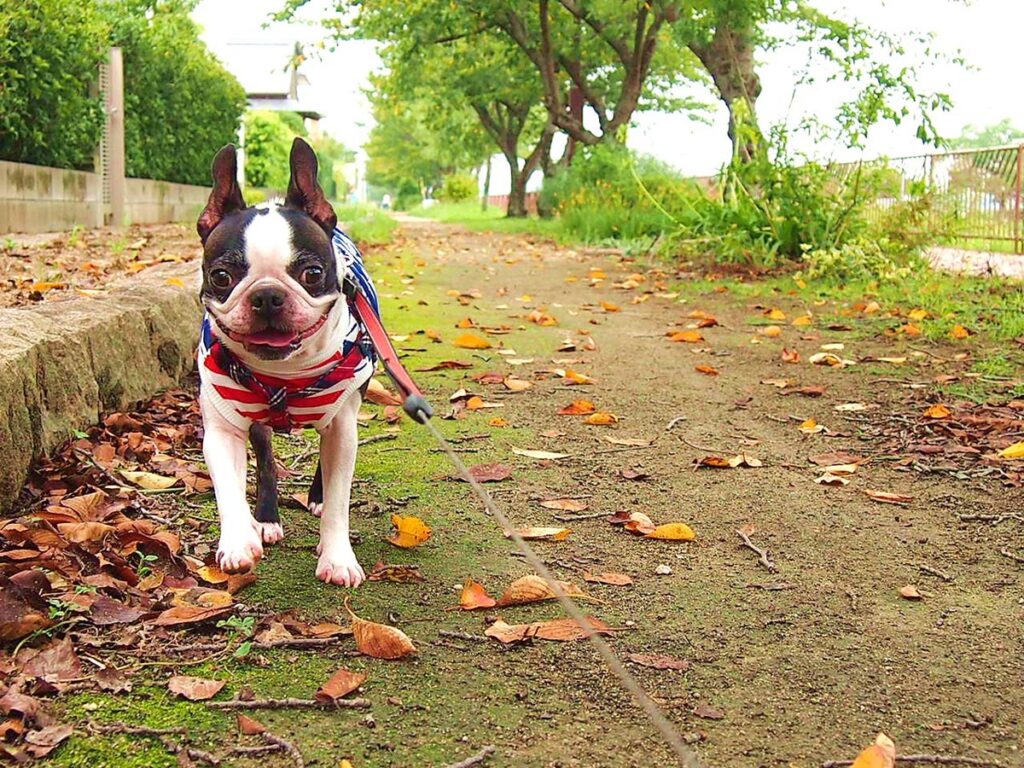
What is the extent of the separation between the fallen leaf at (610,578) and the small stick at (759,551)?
382 millimetres

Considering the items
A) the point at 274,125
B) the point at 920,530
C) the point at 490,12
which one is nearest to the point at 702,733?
the point at 920,530

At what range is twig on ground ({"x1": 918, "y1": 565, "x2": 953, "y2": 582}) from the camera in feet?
9.37

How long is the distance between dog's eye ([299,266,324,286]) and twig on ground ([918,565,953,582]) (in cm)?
171

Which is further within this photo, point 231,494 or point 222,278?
point 231,494

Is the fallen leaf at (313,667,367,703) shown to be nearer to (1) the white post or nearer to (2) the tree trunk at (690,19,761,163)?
(2) the tree trunk at (690,19,761,163)

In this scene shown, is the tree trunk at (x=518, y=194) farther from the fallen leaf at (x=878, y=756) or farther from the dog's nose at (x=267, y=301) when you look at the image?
the fallen leaf at (x=878, y=756)

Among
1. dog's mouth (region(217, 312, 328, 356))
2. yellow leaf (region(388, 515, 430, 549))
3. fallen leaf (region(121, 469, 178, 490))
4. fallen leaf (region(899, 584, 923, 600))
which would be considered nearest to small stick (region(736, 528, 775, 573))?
fallen leaf (region(899, 584, 923, 600))

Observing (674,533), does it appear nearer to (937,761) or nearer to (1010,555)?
(1010,555)

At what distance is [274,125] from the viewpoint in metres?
29.9

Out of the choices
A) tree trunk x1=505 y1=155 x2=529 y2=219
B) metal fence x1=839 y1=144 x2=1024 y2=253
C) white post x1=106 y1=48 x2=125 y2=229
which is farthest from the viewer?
tree trunk x1=505 y1=155 x2=529 y2=219

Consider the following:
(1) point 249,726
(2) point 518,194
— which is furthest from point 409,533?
(2) point 518,194

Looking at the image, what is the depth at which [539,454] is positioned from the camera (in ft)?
13.4

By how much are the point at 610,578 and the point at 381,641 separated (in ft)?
2.39

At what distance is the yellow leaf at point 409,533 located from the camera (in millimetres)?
3062
